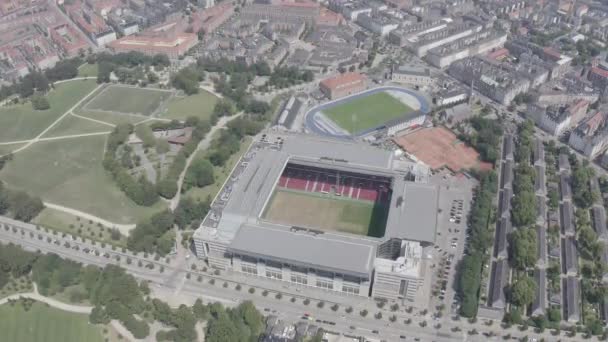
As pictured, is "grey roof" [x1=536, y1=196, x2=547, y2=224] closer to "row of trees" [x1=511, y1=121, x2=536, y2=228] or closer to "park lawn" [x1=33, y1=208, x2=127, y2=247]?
"row of trees" [x1=511, y1=121, x2=536, y2=228]

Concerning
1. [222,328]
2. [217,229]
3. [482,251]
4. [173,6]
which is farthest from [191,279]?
[173,6]

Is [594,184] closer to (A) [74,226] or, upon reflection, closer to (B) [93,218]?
(B) [93,218]

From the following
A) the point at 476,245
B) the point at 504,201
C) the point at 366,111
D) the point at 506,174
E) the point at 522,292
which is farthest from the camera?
the point at 366,111

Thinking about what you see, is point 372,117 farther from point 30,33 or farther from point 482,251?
point 30,33

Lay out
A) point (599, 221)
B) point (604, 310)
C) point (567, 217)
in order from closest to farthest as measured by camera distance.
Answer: point (604, 310), point (599, 221), point (567, 217)

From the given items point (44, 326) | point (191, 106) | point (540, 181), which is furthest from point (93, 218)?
point (540, 181)

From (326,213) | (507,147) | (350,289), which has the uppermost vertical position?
(350,289)

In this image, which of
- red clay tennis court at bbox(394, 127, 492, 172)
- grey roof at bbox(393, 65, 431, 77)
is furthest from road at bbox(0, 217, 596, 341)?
grey roof at bbox(393, 65, 431, 77)

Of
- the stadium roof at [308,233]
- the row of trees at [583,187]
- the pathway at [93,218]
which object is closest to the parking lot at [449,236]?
the stadium roof at [308,233]

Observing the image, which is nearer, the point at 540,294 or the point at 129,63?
the point at 540,294
